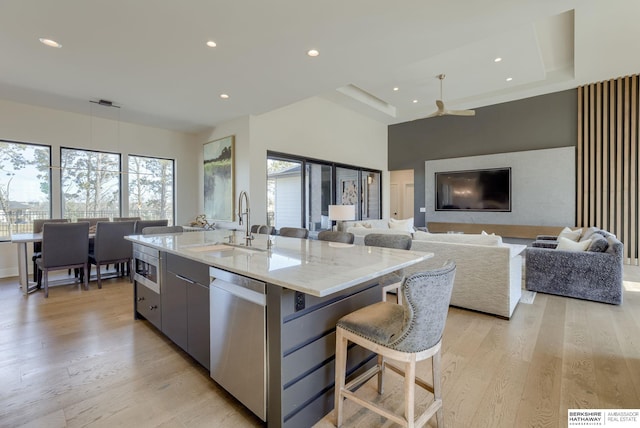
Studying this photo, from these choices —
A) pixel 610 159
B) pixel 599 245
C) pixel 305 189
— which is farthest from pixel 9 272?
pixel 610 159

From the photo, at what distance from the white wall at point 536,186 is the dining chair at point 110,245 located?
7501mm

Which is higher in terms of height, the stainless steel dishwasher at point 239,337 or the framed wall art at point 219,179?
the framed wall art at point 219,179

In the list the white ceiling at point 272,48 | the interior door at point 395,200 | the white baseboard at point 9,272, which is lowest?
the white baseboard at point 9,272

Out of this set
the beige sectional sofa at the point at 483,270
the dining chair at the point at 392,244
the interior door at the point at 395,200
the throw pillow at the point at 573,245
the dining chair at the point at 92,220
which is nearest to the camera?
the dining chair at the point at 392,244

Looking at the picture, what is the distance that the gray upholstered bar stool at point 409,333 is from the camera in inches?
51.5

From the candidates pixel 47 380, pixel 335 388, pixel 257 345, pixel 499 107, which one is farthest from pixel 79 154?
pixel 499 107

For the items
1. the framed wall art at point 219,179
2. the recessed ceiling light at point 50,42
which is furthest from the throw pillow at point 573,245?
the recessed ceiling light at point 50,42

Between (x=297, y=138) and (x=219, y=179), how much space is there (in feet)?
6.19

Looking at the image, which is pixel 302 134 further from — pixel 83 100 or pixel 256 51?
pixel 83 100

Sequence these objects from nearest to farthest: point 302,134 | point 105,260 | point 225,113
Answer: point 105,260 < point 225,113 < point 302,134

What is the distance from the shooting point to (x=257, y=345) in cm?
155

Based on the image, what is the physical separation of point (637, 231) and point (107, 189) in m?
10.6

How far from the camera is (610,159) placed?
5.94m

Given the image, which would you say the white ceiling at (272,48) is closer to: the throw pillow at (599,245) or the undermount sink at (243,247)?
the undermount sink at (243,247)
